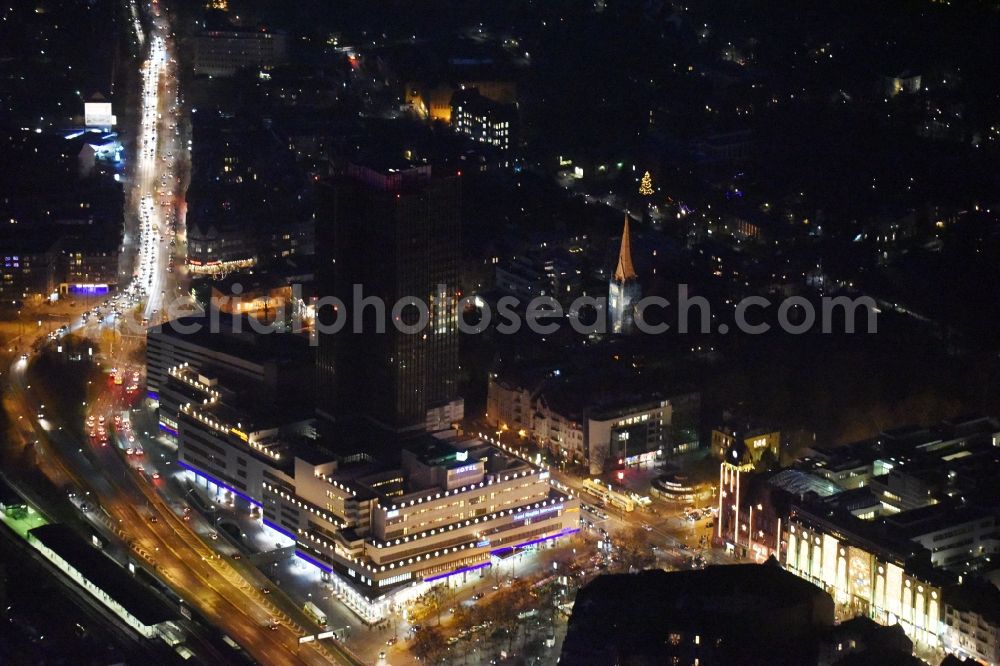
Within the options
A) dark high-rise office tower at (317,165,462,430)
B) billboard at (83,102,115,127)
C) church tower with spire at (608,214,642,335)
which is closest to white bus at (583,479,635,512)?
dark high-rise office tower at (317,165,462,430)

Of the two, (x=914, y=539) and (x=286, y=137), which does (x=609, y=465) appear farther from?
(x=286, y=137)

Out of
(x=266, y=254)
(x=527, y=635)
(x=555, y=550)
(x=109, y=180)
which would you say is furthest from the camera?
(x=109, y=180)

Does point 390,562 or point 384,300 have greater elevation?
point 384,300

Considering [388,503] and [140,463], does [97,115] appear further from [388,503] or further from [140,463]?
[388,503]

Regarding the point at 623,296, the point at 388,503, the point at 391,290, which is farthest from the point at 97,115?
the point at 388,503

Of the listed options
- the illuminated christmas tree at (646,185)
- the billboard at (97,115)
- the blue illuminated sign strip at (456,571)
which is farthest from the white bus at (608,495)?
the billboard at (97,115)

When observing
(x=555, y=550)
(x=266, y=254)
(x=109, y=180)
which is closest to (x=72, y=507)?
(x=555, y=550)

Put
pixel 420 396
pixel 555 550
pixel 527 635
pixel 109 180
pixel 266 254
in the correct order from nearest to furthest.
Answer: pixel 527 635
pixel 555 550
pixel 420 396
pixel 266 254
pixel 109 180
